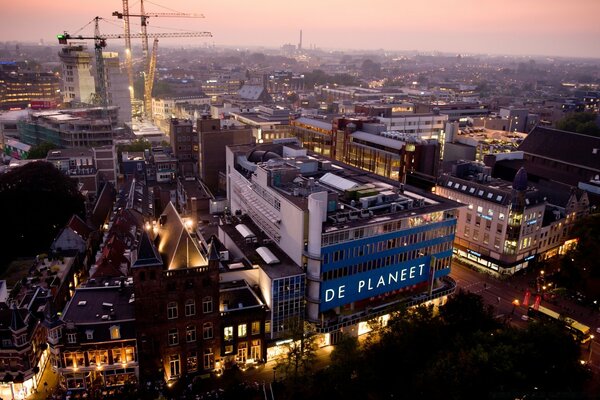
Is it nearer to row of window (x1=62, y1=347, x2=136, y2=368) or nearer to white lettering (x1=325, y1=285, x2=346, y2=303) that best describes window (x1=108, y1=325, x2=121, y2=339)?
row of window (x1=62, y1=347, x2=136, y2=368)

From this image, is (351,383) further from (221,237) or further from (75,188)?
(75,188)

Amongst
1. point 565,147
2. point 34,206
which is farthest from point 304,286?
point 565,147

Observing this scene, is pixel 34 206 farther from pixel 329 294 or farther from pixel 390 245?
pixel 390 245

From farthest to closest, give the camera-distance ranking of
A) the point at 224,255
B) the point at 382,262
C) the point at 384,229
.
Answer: the point at 224,255 → the point at 382,262 → the point at 384,229

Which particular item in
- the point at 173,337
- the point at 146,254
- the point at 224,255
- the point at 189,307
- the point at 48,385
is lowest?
the point at 48,385

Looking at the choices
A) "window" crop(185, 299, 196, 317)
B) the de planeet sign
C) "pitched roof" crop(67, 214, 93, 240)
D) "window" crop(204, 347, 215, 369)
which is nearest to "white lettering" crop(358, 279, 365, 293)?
the de planeet sign

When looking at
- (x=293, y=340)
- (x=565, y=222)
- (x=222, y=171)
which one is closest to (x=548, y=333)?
(x=293, y=340)

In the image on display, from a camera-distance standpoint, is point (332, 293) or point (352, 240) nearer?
point (352, 240)
